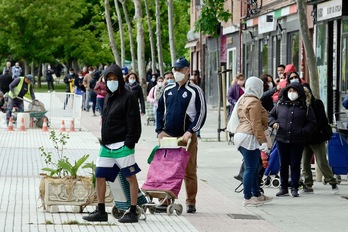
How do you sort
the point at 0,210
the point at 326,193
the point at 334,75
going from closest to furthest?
the point at 0,210, the point at 326,193, the point at 334,75

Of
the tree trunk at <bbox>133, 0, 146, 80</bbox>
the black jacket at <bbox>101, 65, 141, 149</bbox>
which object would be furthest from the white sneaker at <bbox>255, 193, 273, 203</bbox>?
the tree trunk at <bbox>133, 0, 146, 80</bbox>

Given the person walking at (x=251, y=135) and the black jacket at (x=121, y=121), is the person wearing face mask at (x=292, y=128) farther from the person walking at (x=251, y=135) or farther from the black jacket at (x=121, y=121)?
the black jacket at (x=121, y=121)

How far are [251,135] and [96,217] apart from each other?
9.65 ft

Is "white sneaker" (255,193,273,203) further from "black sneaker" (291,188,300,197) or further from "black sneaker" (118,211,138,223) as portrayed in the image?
"black sneaker" (118,211,138,223)

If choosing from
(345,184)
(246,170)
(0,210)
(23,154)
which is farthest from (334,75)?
(0,210)

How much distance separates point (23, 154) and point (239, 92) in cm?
603

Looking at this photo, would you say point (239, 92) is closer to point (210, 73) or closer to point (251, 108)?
point (251, 108)

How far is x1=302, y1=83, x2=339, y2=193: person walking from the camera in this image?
1670cm

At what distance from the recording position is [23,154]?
77.5ft

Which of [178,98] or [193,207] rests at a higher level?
[178,98]

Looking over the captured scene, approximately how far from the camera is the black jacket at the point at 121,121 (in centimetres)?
1300

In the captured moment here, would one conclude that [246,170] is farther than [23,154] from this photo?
No

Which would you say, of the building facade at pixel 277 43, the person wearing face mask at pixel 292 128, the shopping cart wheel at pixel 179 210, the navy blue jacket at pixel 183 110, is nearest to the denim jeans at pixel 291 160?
the person wearing face mask at pixel 292 128

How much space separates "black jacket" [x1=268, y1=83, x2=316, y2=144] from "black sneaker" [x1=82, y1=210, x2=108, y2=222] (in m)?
4.05
